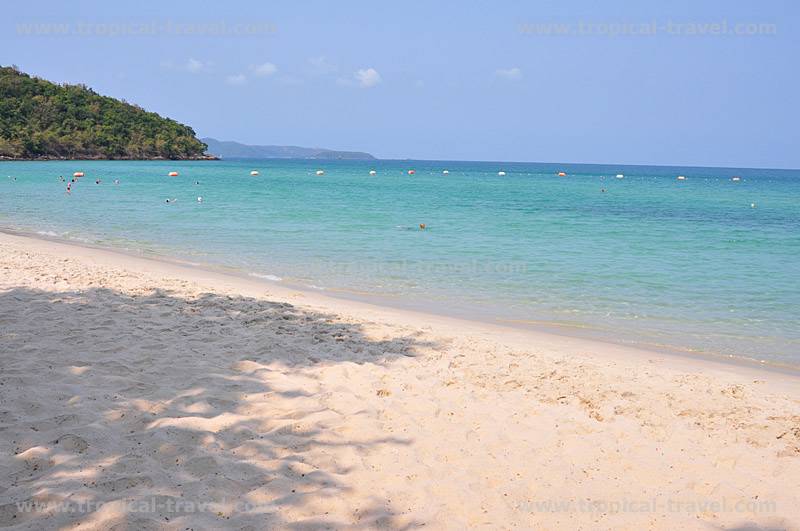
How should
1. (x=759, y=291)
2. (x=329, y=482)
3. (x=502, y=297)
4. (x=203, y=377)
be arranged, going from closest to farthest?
(x=329, y=482), (x=203, y=377), (x=502, y=297), (x=759, y=291)

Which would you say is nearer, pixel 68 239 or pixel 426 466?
pixel 426 466

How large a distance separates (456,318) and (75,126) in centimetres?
11712

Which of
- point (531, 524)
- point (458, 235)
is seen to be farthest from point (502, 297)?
point (458, 235)

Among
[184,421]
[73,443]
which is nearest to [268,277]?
[184,421]

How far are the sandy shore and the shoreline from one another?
1.60 ft

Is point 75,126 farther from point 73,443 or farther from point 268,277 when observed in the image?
point 73,443

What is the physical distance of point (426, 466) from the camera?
4301 millimetres

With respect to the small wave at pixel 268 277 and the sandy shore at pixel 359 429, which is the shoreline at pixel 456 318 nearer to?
the small wave at pixel 268 277

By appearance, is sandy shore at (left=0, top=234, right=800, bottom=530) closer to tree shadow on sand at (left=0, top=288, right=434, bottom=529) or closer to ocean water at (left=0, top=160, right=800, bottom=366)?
tree shadow on sand at (left=0, top=288, right=434, bottom=529)

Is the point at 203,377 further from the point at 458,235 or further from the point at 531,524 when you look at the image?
the point at 458,235

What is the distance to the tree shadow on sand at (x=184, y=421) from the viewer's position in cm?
354

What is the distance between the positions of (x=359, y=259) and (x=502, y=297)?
16.2ft

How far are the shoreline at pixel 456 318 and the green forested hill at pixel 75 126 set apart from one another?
92270 mm

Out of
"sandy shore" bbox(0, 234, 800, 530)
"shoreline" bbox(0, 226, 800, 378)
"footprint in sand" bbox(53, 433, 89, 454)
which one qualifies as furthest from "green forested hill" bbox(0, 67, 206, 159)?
"footprint in sand" bbox(53, 433, 89, 454)
